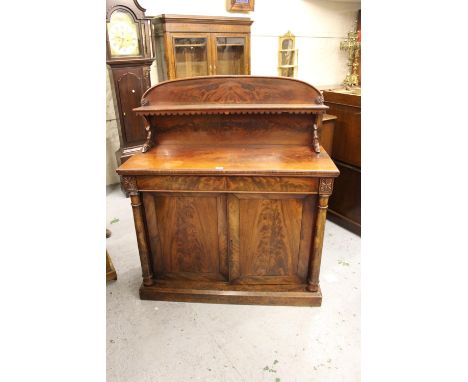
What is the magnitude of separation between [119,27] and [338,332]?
3.04 m

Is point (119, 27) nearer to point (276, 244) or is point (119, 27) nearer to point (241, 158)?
point (241, 158)

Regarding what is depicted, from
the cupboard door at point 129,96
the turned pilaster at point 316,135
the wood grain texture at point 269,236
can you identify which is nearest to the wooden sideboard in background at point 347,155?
the turned pilaster at point 316,135

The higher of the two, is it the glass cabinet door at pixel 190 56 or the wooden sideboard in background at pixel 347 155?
the glass cabinet door at pixel 190 56

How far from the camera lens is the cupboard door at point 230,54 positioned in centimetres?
337

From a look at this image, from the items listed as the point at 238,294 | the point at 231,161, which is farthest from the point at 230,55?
the point at 238,294

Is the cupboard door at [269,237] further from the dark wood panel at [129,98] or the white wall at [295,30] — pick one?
the white wall at [295,30]

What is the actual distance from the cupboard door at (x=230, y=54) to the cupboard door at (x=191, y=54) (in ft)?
0.32

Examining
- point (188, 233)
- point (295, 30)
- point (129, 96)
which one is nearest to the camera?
point (188, 233)

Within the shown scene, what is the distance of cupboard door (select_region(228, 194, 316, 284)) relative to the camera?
175 cm

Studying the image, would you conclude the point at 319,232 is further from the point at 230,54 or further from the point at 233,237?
the point at 230,54

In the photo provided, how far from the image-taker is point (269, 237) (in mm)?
1842

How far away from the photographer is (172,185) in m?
1.72

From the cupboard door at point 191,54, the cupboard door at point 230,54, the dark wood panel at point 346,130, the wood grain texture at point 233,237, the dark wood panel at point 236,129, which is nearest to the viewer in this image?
the wood grain texture at point 233,237

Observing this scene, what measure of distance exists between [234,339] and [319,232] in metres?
0.75
